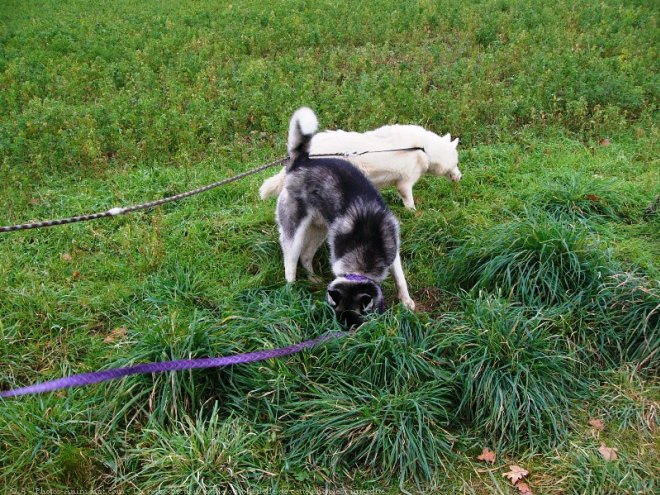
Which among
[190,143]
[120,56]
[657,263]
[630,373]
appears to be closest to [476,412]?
[630,373]

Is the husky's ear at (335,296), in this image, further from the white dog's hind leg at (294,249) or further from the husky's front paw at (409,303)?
the white dog's hind leg at (294,249)

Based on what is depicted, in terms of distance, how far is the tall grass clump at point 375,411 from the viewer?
3420 millimetres

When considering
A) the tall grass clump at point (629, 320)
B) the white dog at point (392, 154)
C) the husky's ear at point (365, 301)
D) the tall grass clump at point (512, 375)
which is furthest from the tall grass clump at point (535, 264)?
the white dog at point (392, 154)

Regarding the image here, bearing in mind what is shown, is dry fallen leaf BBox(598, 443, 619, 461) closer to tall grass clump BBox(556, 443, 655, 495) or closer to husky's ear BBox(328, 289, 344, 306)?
tall grass clump BBox(556, 443, 655, 495)

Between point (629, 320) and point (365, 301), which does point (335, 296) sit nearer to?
point (365, 301)

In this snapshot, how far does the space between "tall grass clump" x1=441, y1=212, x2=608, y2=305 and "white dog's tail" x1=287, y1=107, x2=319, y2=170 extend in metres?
1.56

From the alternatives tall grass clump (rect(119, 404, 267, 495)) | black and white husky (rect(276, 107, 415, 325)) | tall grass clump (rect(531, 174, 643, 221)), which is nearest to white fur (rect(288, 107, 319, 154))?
black and white husky (rect(276, 107, 415, 325))

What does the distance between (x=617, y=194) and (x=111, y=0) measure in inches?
478

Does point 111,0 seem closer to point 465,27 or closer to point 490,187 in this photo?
point 465,27

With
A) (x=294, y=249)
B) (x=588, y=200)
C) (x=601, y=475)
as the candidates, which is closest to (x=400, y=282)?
(x=294, y=249)

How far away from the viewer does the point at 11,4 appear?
13211 mm

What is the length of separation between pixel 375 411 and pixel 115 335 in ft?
6.43

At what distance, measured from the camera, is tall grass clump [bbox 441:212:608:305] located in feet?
14.3

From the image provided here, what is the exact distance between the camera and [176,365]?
11.2 feet
